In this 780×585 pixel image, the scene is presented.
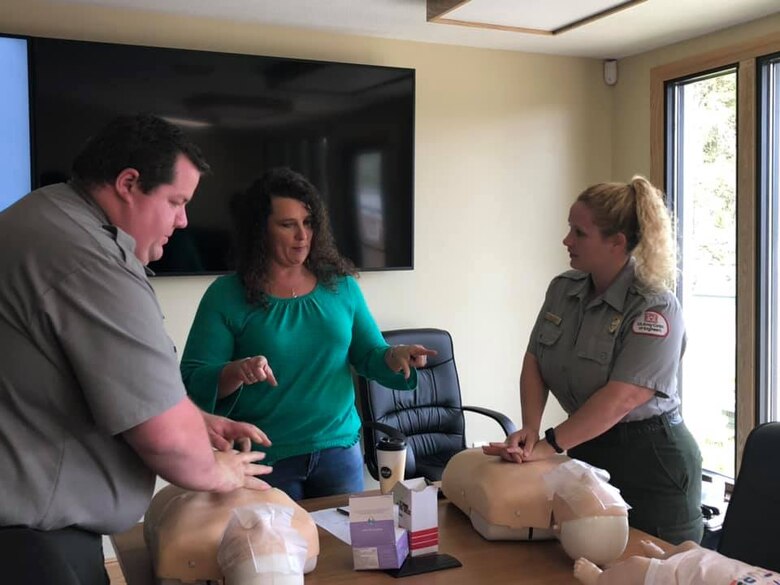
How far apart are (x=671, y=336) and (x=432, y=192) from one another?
2.26 m

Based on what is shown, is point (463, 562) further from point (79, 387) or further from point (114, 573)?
point (114, 573)

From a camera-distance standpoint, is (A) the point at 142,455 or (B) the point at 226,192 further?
(B) the point at 226,192

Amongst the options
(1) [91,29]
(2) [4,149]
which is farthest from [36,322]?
(1) [91,29]

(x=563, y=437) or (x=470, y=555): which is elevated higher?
(x=563, y=437)

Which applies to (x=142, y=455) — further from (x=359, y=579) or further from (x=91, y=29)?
(x=91, y=29)

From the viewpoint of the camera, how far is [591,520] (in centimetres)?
151

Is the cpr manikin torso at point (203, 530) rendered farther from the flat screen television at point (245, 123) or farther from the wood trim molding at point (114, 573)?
the wood trim molding at point (114, 573)

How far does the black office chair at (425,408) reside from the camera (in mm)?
3502

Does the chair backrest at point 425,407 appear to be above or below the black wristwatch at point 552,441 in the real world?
below

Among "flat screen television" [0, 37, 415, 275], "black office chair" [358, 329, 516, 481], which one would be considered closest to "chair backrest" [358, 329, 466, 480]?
"black office chair" [358, 329, 516, 481]

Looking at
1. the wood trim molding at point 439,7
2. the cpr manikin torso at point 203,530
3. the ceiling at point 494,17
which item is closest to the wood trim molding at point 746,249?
the ceiling at point 494,17

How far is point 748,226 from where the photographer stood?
3682 millimetres

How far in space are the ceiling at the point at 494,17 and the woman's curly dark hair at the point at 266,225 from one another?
1.36 metres

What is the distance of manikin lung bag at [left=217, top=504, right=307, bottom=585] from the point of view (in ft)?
4.17
